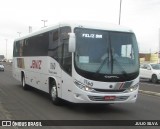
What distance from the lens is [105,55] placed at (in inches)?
510

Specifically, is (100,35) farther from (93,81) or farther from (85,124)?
(85,124)

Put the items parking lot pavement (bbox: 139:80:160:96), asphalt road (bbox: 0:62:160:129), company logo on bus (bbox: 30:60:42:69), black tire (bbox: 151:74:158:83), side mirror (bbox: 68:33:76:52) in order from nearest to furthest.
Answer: asphalt road (bbox: 0:62:160:129), side mirror (bbox: 68:33:76:52), company logo on bus (bbox: 30:60:42:69), parking lot pavement (bbox: 139:80:160:96), black tire (bbox: 151:74:158:83)

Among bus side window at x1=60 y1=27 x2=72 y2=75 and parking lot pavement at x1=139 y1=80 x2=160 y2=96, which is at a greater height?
bus side window at x1=60 y1=27 x2=72 y2=75

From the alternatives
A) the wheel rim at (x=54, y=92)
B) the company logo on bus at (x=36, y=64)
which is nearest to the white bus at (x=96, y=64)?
the wheel rim at (x=54, y=92)

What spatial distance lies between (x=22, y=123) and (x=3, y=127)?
730 millimetres

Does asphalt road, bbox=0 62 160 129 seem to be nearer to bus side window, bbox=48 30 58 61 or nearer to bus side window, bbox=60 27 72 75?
bus side window, bbox=60 27 72 75

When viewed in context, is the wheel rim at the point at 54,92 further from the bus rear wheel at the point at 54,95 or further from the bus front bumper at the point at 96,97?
the bus front bumper at the point at 96,97

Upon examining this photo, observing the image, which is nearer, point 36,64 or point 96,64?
point 96,64

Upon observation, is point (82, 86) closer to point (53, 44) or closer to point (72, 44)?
point (72, 44)

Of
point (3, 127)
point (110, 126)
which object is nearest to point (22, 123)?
point (3, 127)

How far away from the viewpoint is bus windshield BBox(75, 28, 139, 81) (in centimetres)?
1274

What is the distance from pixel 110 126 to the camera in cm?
1038

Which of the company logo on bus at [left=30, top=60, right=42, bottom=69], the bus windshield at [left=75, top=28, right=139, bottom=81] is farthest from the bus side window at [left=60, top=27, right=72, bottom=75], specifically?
the company logo on bus at [left=30, top=60, right=42, bottom=69]

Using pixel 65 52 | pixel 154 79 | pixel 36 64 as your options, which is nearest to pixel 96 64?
pixel 65 52
